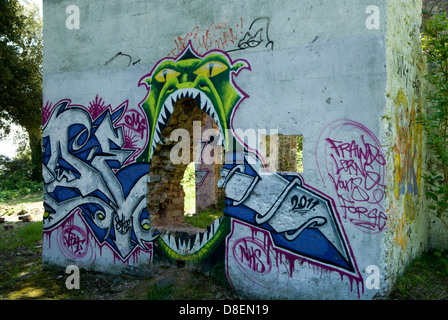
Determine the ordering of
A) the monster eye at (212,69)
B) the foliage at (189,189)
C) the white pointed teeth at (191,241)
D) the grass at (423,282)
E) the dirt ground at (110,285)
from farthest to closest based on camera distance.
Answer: the foliage at (189,189) < the white pointed teeth at (191,241) < the monster eye at (212,69) < the dirt ground at (110,285) < the grass at (423,282)

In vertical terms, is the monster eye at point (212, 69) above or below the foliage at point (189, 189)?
above

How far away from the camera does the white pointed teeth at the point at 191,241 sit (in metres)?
5.50

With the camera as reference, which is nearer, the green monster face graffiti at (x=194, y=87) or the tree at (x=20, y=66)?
the green monster face graffiti at (x=194, y=87)

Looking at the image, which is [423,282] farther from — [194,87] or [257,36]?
[194,87]

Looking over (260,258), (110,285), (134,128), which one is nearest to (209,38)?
(134,128)

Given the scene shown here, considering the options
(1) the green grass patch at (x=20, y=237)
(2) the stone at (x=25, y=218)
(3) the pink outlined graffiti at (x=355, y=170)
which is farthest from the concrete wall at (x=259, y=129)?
(2) the stone at (x=25, y=218)

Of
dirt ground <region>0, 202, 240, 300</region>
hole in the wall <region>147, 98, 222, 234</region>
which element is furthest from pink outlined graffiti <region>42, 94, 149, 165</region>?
dirt ground <region>0, 202, 240, 300</region>

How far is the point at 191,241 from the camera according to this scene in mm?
5688

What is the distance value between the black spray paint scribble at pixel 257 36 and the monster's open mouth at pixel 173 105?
2.93 feet

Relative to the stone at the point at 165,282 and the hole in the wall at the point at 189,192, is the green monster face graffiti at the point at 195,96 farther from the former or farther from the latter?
the hole in the wall at the point at 189,192

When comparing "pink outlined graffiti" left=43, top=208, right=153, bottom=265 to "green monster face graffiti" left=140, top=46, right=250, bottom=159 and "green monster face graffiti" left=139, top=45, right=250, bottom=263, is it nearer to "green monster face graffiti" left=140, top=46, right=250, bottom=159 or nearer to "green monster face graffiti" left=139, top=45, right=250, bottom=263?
"green monster face graffiti" left=139, top=45, right=250, bottom=263

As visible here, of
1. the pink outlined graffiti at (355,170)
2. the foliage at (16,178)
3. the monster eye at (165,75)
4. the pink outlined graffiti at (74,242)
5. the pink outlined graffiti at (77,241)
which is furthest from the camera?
the foliage at (16,178)

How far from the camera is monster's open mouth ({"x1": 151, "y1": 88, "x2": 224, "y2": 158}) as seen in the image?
17.9 feet

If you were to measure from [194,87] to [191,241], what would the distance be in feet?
7.56
